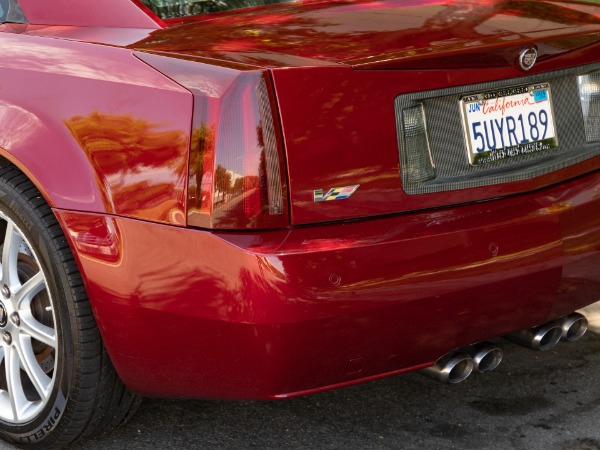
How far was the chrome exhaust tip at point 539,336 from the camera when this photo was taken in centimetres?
333

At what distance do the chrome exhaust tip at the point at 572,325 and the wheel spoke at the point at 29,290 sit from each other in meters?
1.52

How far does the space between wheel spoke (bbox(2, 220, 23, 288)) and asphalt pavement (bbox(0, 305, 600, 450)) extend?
53 centimetres

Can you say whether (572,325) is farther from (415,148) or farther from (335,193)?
(335,193)

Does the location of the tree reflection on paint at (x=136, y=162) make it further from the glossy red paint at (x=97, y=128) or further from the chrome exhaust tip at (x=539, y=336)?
the chrome exhaust tip at (x=539, y=336)

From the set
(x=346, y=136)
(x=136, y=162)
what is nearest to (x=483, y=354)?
(x=346, y=136)

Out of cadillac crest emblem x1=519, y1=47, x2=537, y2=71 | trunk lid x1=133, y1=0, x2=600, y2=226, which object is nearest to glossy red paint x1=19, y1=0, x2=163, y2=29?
trunk lid x1=133, y1=0, x2=600, y2=226

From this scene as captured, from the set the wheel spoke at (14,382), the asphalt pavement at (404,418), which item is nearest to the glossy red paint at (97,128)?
the wheel spoke at (14,382)

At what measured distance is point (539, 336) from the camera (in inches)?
131

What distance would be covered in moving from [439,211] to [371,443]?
828 millimetres

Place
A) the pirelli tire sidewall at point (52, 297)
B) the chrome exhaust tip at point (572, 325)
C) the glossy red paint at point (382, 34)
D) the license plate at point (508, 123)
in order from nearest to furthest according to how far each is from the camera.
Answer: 1. the glossy red paint at point (382, 34)
2. the license plate at point (508, 123)
3. the pirelli tire sidewall at point (52, 297)
4. the chrome exhaust tip at point (572, 325)

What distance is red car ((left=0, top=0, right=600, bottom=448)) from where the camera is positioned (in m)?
2.75

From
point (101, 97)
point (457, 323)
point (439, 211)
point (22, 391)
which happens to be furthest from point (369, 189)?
point (22, 391)

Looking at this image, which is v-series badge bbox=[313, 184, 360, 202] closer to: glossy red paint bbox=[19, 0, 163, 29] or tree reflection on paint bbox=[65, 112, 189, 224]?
tree reflection on paint bbox=[65, 112, 189, 224]

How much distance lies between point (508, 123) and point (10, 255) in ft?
4.90
